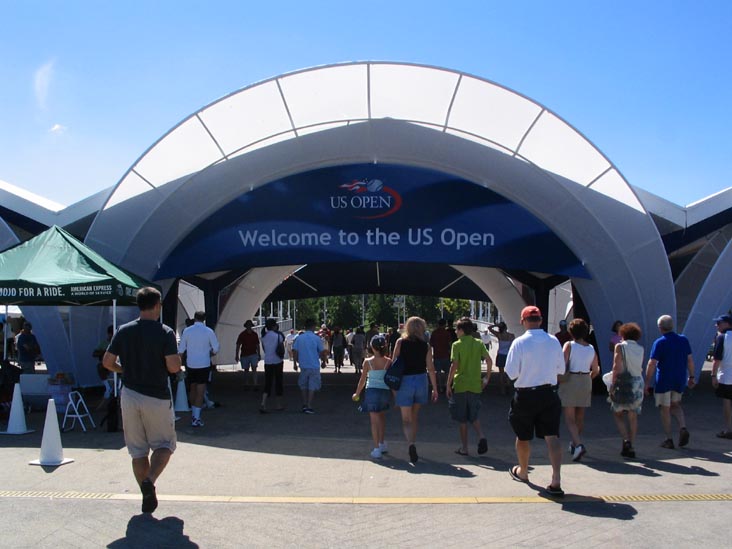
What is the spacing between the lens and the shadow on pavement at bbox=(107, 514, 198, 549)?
485 centimetres

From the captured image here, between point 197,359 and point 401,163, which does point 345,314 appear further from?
point 197,359

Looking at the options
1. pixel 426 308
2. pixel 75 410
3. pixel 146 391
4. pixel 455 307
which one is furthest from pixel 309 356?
pixel 455 307

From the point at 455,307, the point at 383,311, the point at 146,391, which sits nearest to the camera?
the point at 146,391

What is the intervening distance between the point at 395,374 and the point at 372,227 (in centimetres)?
624

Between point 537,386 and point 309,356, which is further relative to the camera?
point 309,356

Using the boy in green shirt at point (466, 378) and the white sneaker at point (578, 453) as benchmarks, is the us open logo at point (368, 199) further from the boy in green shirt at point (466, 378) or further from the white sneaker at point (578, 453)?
the white sneaker at point (578, 453)

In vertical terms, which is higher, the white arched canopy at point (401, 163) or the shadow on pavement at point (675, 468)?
the white arched canopy at point (401, 163)

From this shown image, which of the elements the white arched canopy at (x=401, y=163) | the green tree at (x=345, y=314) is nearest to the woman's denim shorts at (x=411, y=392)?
the white arched canopy at (x=401, y=163)

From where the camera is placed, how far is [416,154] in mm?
13508

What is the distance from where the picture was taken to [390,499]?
19.9 feet

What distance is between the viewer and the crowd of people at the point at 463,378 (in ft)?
18.3

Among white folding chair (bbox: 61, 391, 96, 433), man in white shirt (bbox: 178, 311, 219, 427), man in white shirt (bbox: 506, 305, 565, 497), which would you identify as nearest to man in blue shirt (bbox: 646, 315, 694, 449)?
man in white shirt (bbox: 506, 305, 565, 497)

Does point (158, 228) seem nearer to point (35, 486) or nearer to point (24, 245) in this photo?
point (24, 245)

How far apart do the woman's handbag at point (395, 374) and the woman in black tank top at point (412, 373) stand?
53mm
